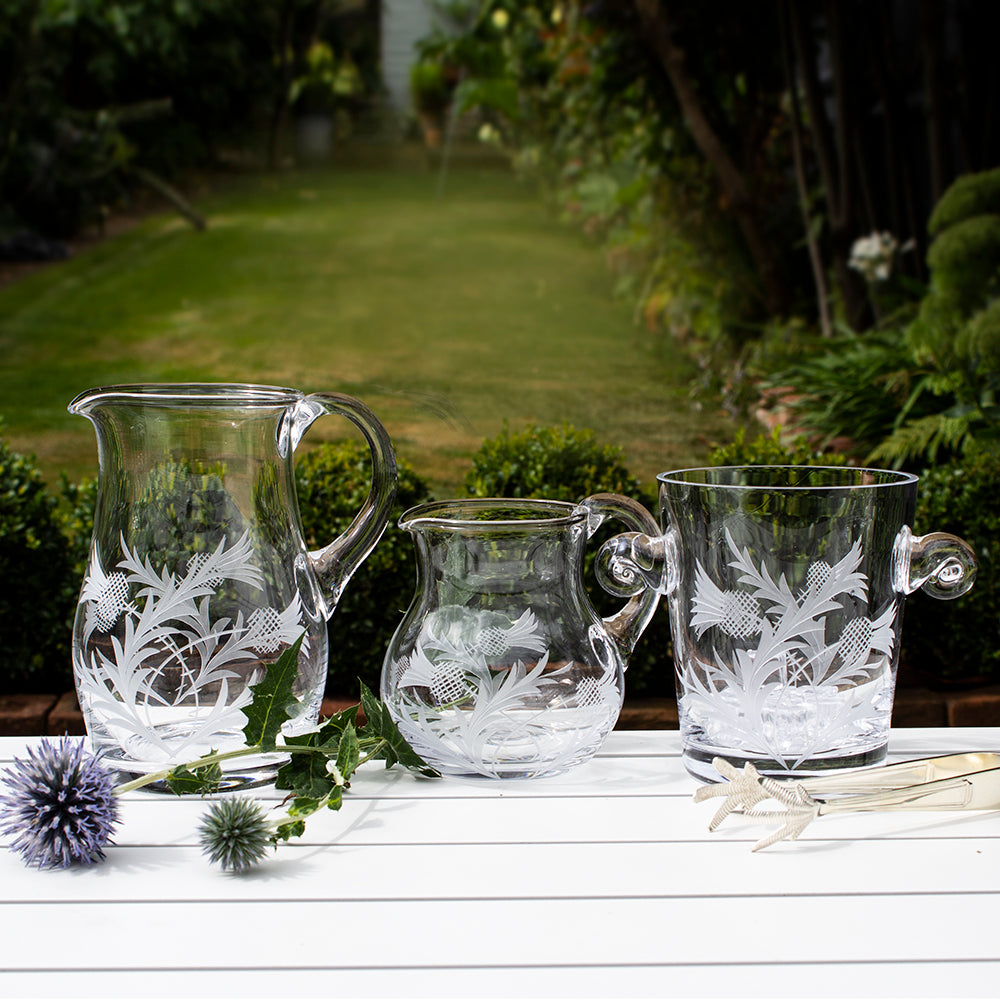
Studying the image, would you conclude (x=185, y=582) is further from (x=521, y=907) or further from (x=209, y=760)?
(x=521, y=907)

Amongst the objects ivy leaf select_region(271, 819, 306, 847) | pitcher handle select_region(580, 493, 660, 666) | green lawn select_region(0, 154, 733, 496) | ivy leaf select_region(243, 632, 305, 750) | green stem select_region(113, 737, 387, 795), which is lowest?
ivy leaf select_region(271, 819, 306, 847)

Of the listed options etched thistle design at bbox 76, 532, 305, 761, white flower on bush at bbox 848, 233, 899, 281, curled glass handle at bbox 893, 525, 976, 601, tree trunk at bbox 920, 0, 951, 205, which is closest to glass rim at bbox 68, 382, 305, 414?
etched thistle design at bbox 76, 532, 305, 761

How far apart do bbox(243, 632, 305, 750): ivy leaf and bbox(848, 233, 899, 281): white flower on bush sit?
7.36 ft

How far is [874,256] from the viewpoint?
2.61 meters

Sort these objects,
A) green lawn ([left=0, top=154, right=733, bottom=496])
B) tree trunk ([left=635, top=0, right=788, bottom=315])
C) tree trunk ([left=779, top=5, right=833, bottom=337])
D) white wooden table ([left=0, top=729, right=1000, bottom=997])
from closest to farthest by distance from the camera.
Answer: white wooden table ([left=0, top=729, right=1000, bottom=997])
green lawn ([left=0, top=154, right=733, bottom=496])
tree trunk ([left=635, top=0, right=788, bottom=315])
tree trunk ([left=779, top=5, right=833, bottom=337])

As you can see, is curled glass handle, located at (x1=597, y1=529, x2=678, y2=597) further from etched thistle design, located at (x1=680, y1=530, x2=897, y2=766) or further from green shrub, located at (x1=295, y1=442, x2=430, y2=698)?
green shrub, located at (x1=295, y1=442, x2=430, y2=698)

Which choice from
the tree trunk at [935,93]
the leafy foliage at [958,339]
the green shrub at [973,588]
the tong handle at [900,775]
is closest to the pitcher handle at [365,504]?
the tong handle at [900,775]

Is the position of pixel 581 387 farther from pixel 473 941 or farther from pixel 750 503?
pixel 473 941

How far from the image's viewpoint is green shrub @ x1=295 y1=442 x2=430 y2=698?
140 centimetres

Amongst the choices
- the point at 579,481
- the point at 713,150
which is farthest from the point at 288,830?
the point at 713,150

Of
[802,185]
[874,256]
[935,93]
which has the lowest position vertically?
[874,256]

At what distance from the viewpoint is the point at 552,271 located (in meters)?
2.34

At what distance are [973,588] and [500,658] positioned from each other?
0.90 meters

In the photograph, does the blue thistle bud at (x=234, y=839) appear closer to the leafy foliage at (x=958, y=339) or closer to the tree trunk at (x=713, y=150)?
the leafy foliage at (x=958, y=339)
